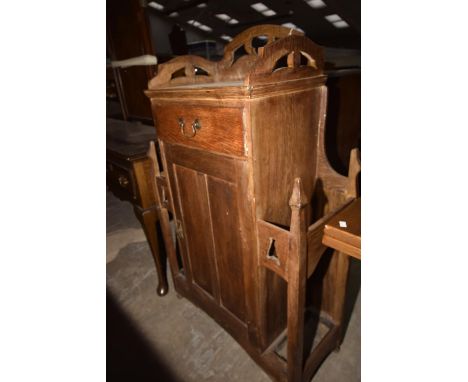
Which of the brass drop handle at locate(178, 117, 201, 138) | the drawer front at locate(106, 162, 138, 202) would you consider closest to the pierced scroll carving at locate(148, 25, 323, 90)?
the brass drop handle at locate(178, 117, 201, 138)

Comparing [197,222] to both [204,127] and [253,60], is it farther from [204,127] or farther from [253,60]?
[253,60]

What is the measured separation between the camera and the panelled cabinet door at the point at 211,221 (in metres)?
1.12

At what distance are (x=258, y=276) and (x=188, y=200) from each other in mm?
490

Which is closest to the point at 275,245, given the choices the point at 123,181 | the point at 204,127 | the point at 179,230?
the point at 204,127

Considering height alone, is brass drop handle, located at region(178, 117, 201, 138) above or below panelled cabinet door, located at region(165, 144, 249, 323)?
above

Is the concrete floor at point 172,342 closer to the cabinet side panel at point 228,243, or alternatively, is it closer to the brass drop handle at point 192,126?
the cabinet side panel at point 228,243

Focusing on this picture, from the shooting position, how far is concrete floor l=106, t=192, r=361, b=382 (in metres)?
1.41

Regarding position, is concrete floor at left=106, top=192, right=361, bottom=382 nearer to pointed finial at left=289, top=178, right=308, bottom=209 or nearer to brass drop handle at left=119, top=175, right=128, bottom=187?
brass drop handle at left=119, top=175, right=128, bottom=187

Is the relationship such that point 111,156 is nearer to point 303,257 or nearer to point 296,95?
point 296,95

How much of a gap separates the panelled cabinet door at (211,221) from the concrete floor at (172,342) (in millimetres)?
239

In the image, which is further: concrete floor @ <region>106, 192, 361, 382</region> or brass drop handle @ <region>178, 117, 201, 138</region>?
concrete floor @ <region>106, 192, 361, 382</region>

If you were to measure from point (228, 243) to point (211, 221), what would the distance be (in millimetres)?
126

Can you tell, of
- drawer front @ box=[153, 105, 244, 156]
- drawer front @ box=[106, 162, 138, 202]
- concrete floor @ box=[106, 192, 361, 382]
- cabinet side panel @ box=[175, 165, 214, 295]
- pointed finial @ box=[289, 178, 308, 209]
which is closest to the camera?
pointed finial @ box=[289, 178, 308, 209]

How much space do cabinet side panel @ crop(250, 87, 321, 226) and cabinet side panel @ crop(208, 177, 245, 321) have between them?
0.45 feet
